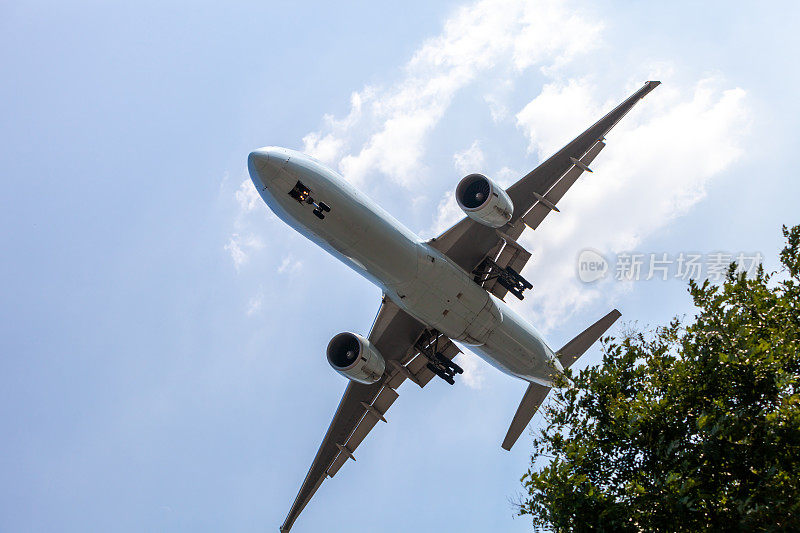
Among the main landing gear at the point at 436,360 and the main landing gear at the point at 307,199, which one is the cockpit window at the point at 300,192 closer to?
the main landing gear at the point at 307,199

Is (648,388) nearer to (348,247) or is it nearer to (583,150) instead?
(348,247)

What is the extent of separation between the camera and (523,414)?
25.3 m

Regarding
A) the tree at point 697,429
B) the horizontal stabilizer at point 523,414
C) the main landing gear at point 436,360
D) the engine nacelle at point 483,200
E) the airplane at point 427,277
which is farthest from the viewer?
the horizontal stabilizer at point 523,414

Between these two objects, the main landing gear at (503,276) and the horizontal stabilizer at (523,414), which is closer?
the main landing gear at (503,276)

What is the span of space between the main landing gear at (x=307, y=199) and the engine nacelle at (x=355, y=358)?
6.58 m

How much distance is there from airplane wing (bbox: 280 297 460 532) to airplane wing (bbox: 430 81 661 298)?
383 cm

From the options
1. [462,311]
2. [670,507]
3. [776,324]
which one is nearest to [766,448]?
[670,507]

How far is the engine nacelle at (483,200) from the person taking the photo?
19.7 metres

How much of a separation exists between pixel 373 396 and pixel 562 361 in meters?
8.31

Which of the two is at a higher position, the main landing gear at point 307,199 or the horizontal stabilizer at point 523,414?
the horizontal stabilizer at point 523,414

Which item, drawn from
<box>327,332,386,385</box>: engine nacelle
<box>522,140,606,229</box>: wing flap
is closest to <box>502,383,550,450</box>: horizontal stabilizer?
<box>327,332,386,385</box>: engine nacelle

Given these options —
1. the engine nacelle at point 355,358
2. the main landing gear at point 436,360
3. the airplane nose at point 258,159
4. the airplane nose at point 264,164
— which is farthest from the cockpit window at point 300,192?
the main landing gear at point 436,360

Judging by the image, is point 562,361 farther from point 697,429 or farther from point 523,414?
point 697,429

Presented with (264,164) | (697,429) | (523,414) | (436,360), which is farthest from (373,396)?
(697,429)
